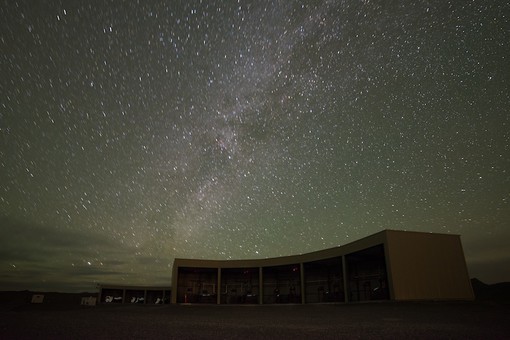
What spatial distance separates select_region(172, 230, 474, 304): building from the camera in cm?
2017

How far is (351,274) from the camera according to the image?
3028cm

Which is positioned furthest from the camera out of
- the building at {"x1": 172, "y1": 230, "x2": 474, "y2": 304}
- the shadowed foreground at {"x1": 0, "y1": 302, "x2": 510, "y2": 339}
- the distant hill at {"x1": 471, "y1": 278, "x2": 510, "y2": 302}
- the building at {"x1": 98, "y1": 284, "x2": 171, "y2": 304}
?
the building at {"x1": 98, "y1": 284, "x2": 171, "y2": 304}

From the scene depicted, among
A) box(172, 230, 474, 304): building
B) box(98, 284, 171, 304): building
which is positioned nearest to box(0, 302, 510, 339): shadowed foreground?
box(172, 230, 474, 304): building

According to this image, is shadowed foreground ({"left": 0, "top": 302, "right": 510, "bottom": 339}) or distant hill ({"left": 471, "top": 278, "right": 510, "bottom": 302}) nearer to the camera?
shadowed foreground ({"left": 0, "top": 302, "right": 510, "bottom": 339})

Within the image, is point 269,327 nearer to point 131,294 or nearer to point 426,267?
point 426,267

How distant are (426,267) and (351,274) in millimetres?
10501


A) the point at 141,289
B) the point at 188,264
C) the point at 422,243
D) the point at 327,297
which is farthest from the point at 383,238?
the point at 141,289

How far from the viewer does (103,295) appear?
59.5 meters

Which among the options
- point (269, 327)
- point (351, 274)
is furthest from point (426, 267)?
point (269, 327)

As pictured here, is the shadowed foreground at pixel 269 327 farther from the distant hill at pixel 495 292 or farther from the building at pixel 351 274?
the distant hill at pixel 495 292

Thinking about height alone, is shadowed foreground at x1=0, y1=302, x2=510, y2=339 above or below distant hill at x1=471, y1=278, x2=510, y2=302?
below

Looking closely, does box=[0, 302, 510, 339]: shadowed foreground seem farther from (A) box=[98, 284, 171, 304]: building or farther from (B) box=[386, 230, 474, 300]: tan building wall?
(A) box=[98, 284, 171, 304]: building

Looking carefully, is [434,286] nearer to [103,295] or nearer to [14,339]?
[14,339]

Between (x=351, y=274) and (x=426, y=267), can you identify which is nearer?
(x=426, y=267)
